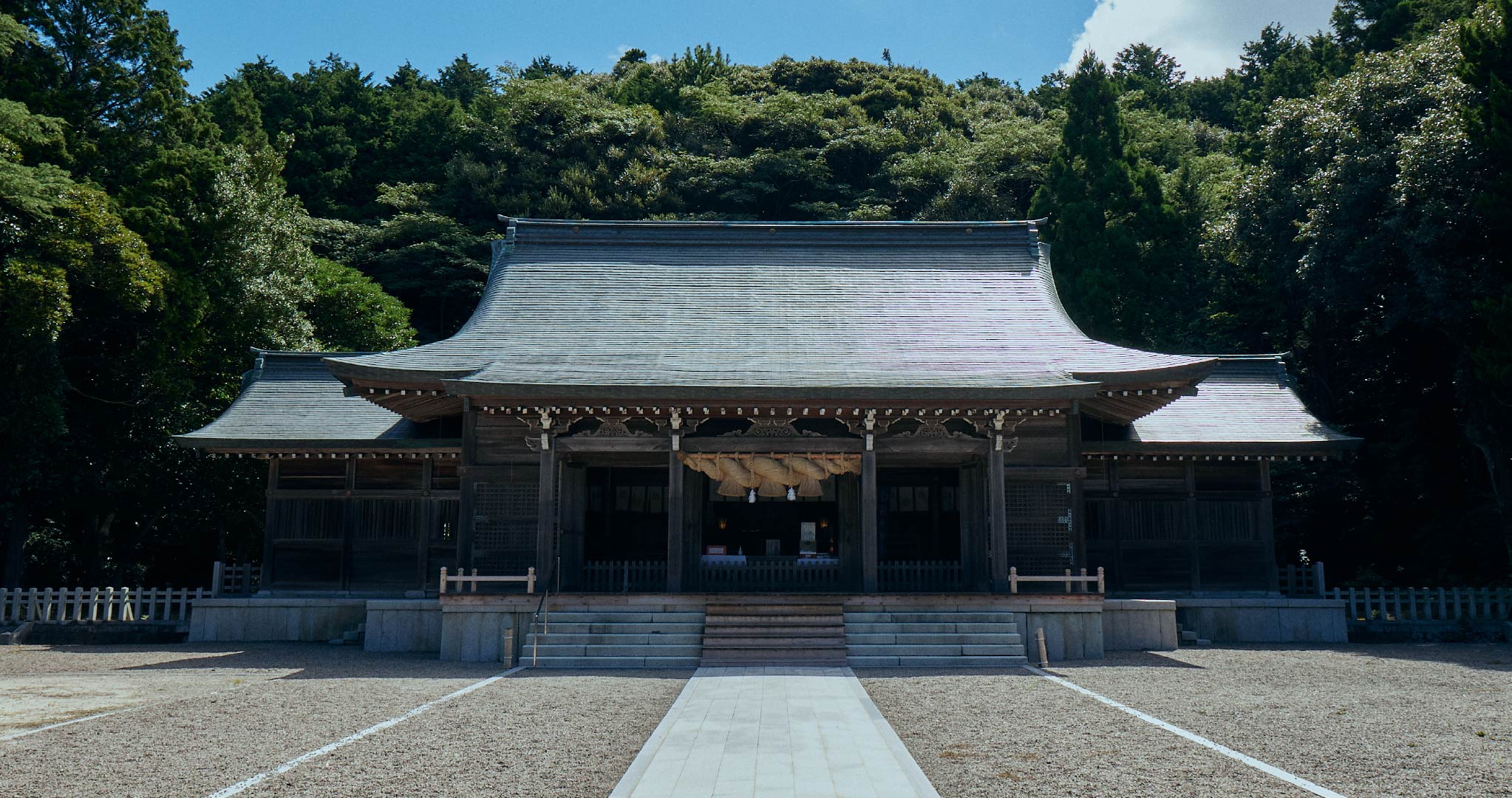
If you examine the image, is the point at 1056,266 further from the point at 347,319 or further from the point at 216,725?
the point at 216,725

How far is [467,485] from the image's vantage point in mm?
17516

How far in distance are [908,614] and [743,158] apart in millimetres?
37247

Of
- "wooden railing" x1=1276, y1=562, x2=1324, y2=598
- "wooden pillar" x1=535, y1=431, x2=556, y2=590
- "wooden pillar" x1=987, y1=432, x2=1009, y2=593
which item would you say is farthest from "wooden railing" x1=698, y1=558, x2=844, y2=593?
"wooden railing" x1=1276, y1=562, x2=1324, y2=598

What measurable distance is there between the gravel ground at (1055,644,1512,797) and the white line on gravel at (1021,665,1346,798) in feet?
0.42

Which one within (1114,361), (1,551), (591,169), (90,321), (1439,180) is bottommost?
(1,551)

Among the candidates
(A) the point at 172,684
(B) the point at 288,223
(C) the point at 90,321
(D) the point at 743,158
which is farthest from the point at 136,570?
(D) the point at 743,158

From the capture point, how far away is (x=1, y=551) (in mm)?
24578

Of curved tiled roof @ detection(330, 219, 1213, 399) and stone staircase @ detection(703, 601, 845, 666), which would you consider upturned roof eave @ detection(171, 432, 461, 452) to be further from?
stone staircase @ detection(703, 601, 845, 666)

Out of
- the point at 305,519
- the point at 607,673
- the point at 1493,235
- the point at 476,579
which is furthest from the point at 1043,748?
the point at 1493,235

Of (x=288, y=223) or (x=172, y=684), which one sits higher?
(x=288, y=223)

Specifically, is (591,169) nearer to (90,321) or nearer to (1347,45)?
(90,321)

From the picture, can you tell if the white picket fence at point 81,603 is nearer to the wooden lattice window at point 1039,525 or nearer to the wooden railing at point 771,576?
the wooden railing at point 771,576

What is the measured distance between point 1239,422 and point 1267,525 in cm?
212

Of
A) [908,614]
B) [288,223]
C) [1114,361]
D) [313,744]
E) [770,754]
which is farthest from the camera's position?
[288,223]
